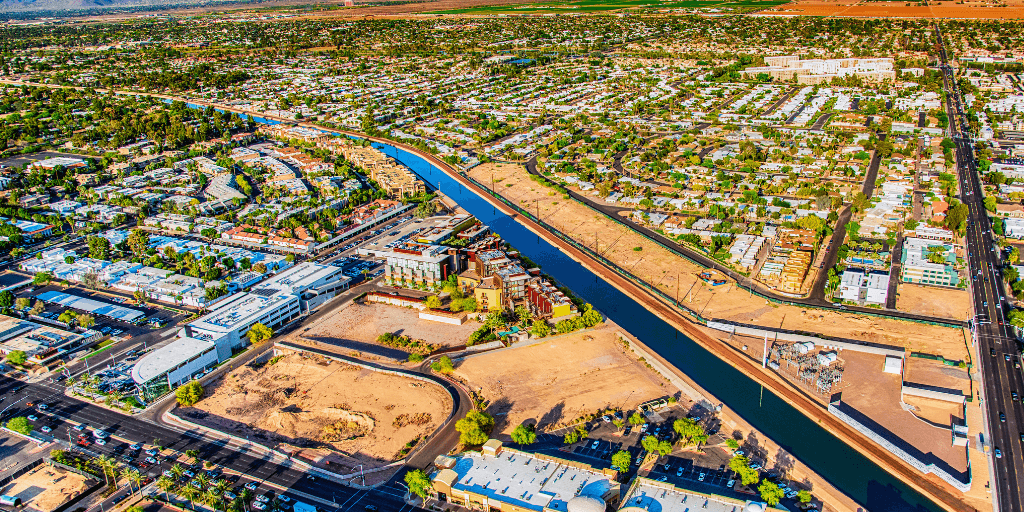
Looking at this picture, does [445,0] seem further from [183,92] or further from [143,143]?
[143,143]

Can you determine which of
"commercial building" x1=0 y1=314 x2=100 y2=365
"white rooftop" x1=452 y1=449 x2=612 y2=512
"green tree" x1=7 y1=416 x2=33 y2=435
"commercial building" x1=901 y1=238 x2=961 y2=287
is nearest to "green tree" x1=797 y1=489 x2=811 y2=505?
"white rooftop" x1=452 y1=449 x2=612 y2=512

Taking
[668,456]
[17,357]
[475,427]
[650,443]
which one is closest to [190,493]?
[475,427]

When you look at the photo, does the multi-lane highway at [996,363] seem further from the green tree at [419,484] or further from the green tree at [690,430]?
the green tree at [419,484]

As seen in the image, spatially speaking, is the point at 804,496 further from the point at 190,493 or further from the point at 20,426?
the point at 20,426

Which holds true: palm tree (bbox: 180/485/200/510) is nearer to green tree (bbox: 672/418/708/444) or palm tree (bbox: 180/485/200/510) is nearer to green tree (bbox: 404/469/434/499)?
green tree (bbox: 404/469/434/499)

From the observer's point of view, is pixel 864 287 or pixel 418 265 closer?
pixel 864 287

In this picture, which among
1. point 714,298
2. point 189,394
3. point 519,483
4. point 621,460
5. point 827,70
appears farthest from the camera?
point 827,70
